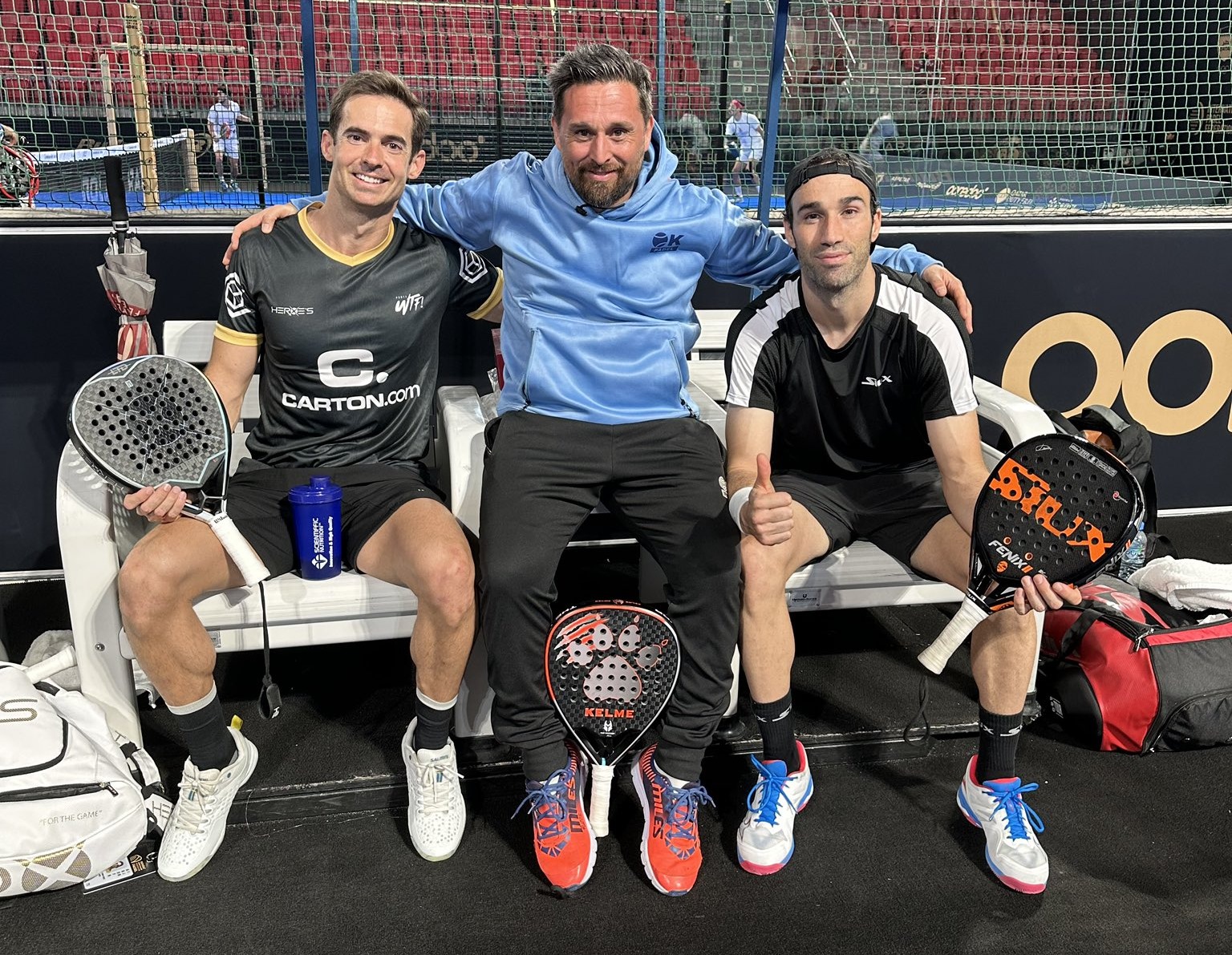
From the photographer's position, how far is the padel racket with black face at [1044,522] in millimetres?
1920

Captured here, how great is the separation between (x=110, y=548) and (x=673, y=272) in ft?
4.66

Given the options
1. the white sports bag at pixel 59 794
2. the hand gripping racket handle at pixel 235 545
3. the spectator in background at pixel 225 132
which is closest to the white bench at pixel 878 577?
the hand gripping racket handle at pixel 235 545

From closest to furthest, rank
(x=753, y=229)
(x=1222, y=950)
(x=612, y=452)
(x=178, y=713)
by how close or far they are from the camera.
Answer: (x=1222, y=950), (x=178, y=713), (x=612, y=452), (x=753, y=229)

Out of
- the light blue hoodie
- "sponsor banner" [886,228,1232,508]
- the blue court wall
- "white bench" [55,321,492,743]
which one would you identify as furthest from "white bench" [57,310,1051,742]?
"sponsor banner" [886,228,1232,508]

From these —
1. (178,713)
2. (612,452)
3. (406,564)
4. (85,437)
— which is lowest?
(178,713)

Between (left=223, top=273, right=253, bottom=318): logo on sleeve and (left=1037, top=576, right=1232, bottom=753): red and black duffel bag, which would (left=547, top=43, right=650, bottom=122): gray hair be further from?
(left=1037, top=576, right=1232, bottom=753): red and black duffel bag

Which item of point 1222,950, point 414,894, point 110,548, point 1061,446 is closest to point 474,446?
point 110,548

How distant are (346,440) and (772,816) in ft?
4.34

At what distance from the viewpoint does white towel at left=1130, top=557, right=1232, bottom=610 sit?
280 cm

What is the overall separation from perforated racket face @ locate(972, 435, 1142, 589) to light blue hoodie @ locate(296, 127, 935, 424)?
78 centimetres

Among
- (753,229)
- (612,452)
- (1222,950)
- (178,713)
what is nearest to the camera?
(1222,950)

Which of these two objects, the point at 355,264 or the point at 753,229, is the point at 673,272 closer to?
the point at 753,229

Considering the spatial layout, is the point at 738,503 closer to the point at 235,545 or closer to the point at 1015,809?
the point at 1015,809

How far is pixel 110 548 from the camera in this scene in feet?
7.07
